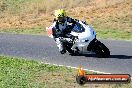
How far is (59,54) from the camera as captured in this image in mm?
18250

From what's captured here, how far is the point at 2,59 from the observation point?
1670cm

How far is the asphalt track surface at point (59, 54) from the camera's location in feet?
50.4

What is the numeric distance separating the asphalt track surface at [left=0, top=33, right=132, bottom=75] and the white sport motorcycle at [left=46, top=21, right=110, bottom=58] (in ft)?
0.93

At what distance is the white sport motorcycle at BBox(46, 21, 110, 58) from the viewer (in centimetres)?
1703

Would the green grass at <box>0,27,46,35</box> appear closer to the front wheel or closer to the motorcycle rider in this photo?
the motorcycle rider

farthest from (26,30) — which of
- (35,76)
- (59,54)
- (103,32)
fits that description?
(35,76)

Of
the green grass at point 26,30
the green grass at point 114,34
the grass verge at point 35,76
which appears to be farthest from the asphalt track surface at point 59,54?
the green grass at point 26,30

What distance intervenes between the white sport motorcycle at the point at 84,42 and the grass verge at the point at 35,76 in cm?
223

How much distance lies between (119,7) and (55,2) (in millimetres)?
6482

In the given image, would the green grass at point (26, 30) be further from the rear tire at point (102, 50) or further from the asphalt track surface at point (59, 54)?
the rear tire at point (102, 50)

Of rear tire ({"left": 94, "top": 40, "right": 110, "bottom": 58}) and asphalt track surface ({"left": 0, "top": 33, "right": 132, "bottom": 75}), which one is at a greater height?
rear tire ({"left": 94, "top": 40, "right": 110, "bottom": 58})

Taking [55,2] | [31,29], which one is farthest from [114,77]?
[55,2]

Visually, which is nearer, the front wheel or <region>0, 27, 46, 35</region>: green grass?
the front wheel

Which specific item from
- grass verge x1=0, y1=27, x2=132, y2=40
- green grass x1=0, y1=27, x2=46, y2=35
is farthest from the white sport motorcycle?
green grass x1=0, y1=27, x2=46, y2=35
